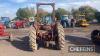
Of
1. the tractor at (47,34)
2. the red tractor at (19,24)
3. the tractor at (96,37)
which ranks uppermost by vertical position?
the tractor at (47,34)

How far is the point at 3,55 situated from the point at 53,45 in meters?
4.01

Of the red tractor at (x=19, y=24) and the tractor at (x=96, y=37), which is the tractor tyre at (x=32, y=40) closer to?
the tractor at (x=96, y=37)

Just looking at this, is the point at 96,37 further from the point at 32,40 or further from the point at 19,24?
the point at 19,24

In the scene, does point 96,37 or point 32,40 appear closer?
point 32,40

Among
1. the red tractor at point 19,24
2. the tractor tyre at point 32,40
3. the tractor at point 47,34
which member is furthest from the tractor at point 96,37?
the red tractor at point 19,24

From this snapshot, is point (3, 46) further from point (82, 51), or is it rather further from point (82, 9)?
point (82, 9)

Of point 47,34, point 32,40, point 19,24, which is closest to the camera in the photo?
point 32,40

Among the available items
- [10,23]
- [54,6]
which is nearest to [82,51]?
[54,6]

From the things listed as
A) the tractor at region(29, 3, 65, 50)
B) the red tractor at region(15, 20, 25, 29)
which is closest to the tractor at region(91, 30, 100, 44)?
the tractor at region(29, 3, 65, 50)

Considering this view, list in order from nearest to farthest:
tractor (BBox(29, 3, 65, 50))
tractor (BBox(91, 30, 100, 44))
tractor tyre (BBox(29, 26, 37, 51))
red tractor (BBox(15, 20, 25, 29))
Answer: tractor tyre (BBox(29, 26, 37, 51)), tractor (BBox(29, 3, 65, 50)), tractor (BBox(91, 30, 100, 44)), red tractor (BBox(15, 20, 25, 29))

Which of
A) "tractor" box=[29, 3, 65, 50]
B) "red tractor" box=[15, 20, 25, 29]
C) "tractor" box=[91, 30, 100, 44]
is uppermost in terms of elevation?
"tractor" box=[29, 3, 65, 50]

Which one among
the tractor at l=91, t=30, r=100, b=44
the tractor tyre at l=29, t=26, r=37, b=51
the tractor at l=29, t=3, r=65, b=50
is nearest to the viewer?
the tractor tyre at l=29, t=26, r=37, b=51

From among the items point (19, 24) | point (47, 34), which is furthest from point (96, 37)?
point (19, 24)

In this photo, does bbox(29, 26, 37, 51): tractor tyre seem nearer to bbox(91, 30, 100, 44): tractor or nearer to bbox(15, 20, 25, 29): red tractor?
bbox(91, 30, 100, 44): tractor
